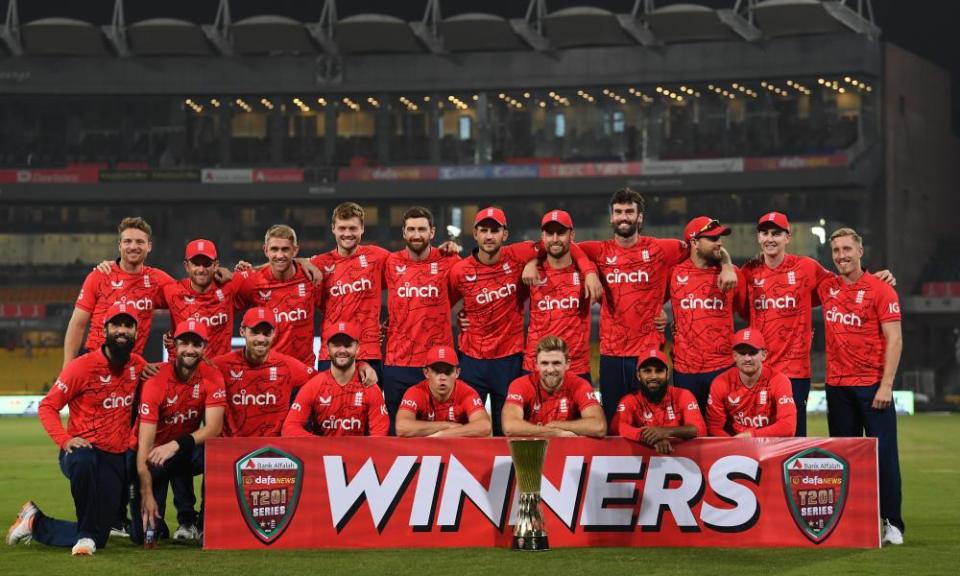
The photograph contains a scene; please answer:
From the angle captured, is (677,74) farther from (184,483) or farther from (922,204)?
(184,483)

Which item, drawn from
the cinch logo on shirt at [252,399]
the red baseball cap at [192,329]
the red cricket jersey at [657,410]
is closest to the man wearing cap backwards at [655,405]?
the red cricket jersey at [657,410]

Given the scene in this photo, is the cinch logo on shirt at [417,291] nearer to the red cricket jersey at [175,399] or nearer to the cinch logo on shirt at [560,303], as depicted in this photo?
the cinch logo on shirt at [560,303]

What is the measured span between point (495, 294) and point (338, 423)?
1837 millimetres

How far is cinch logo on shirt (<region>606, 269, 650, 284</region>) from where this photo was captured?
11.6 meters

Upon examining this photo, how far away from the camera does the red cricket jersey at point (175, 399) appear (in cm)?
1068

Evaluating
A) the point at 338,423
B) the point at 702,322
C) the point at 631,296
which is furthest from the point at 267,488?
the point at 702,322

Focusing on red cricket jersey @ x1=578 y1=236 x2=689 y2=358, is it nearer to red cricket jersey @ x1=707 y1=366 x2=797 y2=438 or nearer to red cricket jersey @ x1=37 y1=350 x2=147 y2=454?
red cricket jersey @ x1=707 y1=366 x2=797 y2=438

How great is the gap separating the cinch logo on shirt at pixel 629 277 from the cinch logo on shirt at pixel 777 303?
3.30 feet

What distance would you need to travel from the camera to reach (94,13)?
2511 inches

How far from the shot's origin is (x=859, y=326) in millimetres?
11117

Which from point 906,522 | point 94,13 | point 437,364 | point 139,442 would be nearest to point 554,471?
point 437,364

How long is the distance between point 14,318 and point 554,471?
4721 centimetres

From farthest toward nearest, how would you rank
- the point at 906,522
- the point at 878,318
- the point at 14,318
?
the point at 14,318
the point at 906,522
the point at 878,318

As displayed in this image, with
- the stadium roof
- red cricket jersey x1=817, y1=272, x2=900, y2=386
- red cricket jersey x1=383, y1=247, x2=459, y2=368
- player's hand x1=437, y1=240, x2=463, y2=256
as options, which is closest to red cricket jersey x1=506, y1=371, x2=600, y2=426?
red cricket jersey x1=383, y1=247, x2=459, y2=368
